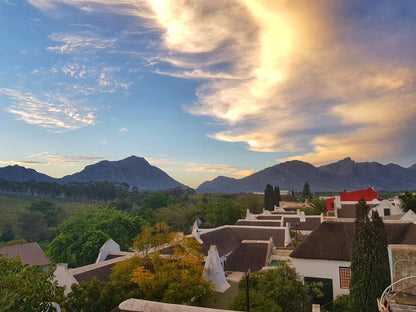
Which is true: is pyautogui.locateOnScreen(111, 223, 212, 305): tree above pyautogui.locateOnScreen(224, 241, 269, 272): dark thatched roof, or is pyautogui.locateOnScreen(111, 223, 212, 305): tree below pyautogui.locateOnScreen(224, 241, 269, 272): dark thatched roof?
above

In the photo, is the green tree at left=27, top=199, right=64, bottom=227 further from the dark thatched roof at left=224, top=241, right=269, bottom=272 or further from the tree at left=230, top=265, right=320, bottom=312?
the tree at left=230, top=265, right=320, bottom=312

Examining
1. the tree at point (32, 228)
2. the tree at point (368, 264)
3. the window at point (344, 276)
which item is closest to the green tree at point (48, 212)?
the tree at point (32, 228)

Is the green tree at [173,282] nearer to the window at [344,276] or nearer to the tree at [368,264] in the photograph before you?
the tree at [368,264]

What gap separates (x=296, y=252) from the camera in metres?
22.8

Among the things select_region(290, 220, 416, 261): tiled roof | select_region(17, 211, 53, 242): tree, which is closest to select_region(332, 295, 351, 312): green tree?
select_region(290, 220, 416, 261): tiled roof

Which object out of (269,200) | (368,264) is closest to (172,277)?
(368,264)

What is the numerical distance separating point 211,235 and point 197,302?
18.7m

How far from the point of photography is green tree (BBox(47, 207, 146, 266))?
37000 mm

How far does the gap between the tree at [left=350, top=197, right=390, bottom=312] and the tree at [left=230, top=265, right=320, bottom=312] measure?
9.25 feet

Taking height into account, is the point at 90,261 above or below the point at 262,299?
below

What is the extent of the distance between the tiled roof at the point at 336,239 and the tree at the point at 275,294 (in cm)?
569

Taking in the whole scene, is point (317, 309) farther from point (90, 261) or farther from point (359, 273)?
point (90, 261)

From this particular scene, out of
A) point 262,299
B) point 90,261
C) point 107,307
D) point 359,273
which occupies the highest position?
point 359,273

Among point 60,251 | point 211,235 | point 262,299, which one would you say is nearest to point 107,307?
point 262,299
